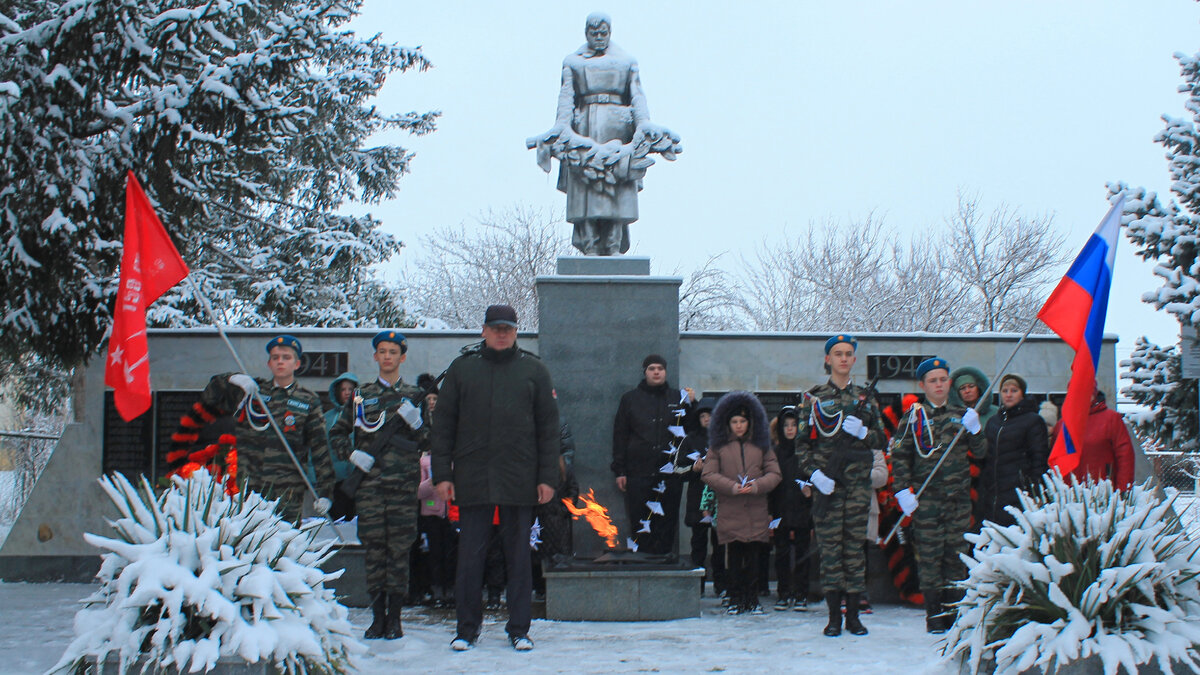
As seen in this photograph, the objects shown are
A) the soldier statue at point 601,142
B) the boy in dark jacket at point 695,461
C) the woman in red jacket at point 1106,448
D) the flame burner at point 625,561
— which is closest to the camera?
the flame burner at point 625,561

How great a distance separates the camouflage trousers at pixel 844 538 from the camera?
707 centimetres

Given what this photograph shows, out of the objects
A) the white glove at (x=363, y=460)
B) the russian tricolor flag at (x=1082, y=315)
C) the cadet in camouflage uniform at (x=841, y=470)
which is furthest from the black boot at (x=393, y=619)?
the russian tricolor flag at (x=1082, y=315)

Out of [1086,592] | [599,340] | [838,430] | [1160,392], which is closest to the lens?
[1086,592]

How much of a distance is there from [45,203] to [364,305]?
10809mm

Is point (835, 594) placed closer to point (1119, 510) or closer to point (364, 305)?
point (1119, 510)

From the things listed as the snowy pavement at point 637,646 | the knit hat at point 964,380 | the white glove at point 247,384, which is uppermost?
the knit hat at point 964,380

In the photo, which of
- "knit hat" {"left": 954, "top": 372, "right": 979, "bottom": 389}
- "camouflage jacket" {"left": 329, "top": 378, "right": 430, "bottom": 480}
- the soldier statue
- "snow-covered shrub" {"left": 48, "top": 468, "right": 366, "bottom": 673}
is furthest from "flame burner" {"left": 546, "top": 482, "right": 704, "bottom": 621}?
the soldier statue

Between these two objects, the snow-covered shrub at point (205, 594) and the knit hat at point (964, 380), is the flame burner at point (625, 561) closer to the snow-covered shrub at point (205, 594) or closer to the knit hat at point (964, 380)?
the knit hat at point (964, 380)

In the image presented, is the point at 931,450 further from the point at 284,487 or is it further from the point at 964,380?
the point at 284,487

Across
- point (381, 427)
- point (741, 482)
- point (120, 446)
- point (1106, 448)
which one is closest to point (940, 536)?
point (741, 482)

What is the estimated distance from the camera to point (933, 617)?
715 centimetres

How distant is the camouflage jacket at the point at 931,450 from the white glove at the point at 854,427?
0.46 metres

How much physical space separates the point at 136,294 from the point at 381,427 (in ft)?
6.51

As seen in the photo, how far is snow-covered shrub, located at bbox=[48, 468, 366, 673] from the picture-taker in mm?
4477
